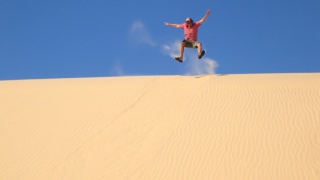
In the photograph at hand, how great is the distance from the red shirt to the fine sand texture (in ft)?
5.52

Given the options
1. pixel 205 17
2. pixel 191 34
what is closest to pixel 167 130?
pixel 191 34

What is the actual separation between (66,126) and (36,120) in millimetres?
1051

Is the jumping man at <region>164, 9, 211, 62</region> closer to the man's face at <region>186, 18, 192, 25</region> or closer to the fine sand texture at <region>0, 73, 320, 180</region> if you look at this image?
the man's face at <region>186, 18, 192, 25</region>

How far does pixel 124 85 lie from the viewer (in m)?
13.5

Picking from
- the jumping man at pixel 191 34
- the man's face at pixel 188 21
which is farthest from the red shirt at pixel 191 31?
the man's face at pixel 188 21

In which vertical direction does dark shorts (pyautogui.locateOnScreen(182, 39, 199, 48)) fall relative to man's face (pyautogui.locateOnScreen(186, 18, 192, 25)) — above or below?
below

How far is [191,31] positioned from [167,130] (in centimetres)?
316

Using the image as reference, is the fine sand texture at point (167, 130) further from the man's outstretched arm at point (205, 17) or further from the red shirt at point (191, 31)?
the man's outstretched arm at point (205, 17)

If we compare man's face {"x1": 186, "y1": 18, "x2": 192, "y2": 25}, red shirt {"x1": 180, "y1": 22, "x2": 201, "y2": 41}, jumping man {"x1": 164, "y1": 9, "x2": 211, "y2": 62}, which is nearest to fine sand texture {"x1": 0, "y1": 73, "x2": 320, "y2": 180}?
jumping man {"x1": 164, "y1": 9, "x2": 211, "y2": 62}

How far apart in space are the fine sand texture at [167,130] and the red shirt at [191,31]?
5.52ft

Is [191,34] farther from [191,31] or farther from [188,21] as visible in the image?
[188,21]

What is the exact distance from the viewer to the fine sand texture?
326 inches

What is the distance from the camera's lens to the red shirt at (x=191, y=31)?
37.3 ft

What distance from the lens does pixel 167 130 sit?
9859 millimetres
